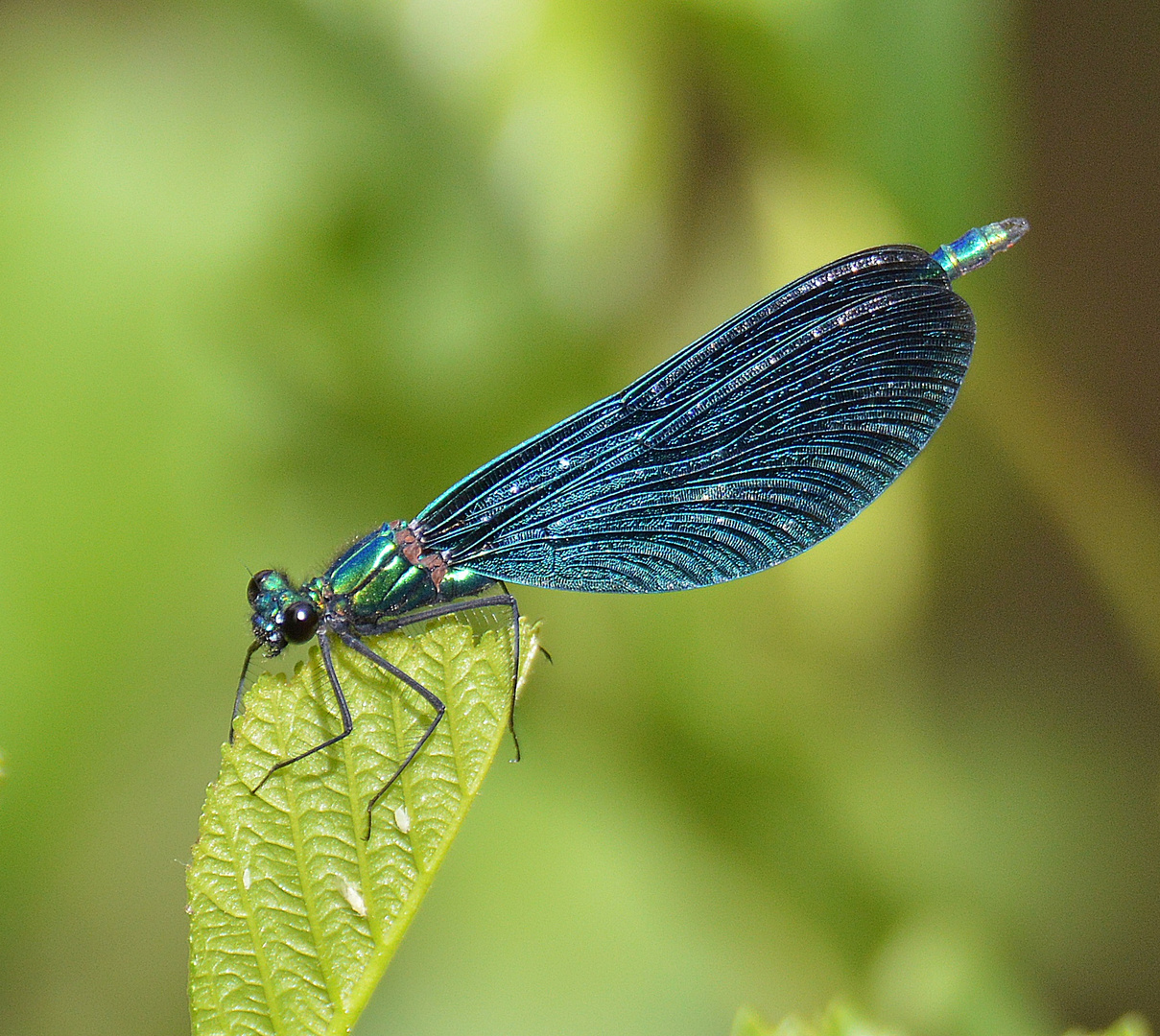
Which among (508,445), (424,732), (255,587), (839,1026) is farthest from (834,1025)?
(508,445)

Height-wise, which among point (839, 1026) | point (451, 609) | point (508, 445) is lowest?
point (839, 1026)

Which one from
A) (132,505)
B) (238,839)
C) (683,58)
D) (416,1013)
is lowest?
(416,1013)

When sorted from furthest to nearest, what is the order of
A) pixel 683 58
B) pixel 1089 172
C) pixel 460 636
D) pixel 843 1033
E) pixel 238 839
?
1. pixel 1089 172
2. pixel 683 58
3. pixel 843 1033
4. pixel 460 636
5. pixel 238 839

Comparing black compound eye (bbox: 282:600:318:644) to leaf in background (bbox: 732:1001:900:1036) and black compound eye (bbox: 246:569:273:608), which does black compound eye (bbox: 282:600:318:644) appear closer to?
black compound eye (bbox: 246:569:273:608)

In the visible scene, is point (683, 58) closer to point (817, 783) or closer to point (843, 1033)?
point (817, 783)

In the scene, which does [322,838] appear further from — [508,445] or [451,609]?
[508,445]

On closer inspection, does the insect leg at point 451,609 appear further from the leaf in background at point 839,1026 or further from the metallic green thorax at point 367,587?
the leaf in background at point 839,1026

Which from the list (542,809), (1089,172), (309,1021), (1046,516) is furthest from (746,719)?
(1089,172)
